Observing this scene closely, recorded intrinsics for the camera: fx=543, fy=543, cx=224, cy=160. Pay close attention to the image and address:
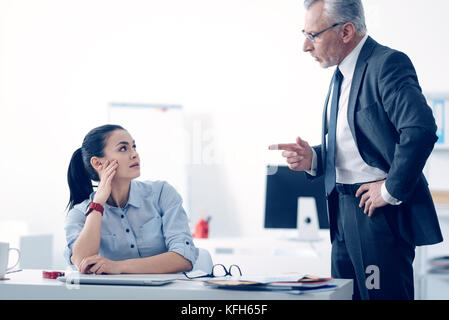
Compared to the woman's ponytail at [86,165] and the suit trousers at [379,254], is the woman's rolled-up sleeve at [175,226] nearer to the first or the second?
the woman's ponytail at [86,165]

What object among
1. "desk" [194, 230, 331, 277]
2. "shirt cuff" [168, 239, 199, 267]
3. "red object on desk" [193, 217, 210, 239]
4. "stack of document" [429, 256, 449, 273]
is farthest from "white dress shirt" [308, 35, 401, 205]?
"red object on desk" [193, 217, 210, 239]

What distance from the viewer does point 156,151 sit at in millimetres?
3857

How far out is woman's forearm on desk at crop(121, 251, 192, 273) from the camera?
5.12 feet

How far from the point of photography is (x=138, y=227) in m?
1.88

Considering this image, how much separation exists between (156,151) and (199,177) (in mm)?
386

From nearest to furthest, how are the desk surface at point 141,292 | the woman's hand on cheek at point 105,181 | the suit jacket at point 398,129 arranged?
the desk surface at point 141,292 → the suit jacket at point 398,129 → the woman's hand on cheek at point 105,181

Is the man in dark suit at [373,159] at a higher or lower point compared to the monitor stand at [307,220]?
higher

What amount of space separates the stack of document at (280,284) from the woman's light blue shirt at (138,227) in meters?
0.55

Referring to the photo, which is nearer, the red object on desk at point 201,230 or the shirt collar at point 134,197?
the shirt collar at point 134,197

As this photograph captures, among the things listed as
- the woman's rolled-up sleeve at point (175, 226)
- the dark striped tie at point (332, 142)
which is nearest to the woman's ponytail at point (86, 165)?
the woman's rolled-up sleeve at point (175, 226)

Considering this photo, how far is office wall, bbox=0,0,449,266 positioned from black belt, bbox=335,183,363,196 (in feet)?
7.62

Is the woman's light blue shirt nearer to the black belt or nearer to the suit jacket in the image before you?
the black belt

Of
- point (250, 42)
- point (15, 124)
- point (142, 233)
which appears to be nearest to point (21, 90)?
point (15, 124)

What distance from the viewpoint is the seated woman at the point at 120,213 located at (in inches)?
69.2
